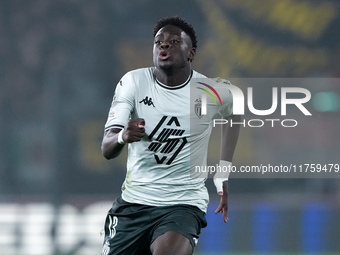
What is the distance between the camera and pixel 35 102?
792 centimetres

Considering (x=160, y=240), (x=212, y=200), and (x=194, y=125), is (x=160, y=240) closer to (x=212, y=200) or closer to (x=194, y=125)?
(x=194, y=125)

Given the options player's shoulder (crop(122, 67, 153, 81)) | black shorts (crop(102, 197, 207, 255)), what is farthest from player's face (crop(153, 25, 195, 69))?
black shorts (crop(102, 197, 207, 255))

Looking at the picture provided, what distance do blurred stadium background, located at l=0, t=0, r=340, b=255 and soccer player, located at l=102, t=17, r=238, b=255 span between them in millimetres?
2500

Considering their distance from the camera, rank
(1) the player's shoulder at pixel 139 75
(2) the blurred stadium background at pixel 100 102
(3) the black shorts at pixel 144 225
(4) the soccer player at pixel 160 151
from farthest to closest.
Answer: (2) the blurred stadium background at pixel 100 102
(1) the player's shoulder at pixel 139 75
(4) the soccer player at pixel 160 151
(3) the black shorts at pixel 144 225

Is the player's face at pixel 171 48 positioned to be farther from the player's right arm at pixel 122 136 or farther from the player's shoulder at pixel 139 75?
the player's right arm at pixel 122 136

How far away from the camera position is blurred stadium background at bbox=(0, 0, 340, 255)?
788cm

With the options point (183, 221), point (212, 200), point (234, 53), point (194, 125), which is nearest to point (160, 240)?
point (183, 221)

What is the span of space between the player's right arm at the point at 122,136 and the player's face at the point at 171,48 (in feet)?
1.86

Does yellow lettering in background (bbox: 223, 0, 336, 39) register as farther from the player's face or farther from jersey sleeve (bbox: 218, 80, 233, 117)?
the player's face

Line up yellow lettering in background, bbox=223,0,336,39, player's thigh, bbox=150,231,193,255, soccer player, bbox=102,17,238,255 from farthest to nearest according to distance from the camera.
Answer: yellow lettering in background, bbox=223,0,336,39 < soccer player, bbox=102,17,238,255 < player's thigh, bbox=150,231,193,255

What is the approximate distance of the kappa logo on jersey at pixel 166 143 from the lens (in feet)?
17.2

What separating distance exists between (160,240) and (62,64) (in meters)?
3.41

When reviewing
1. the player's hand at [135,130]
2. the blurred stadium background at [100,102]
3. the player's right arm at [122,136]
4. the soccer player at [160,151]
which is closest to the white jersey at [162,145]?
the soccer player at [160,151]

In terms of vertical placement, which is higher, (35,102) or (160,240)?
(35,102)
